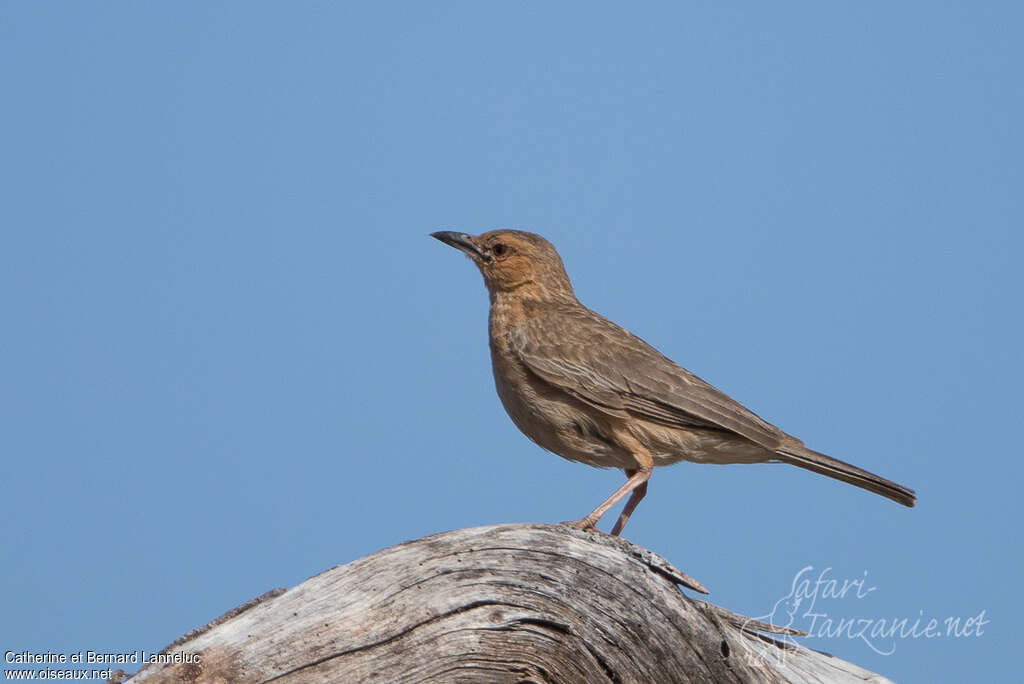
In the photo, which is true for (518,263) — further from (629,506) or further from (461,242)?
(629,506)

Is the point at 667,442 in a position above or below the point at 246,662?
above

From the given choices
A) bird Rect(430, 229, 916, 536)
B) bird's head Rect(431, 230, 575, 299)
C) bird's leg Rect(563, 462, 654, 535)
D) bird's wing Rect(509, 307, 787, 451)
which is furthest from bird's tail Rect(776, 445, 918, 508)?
bird's head Rect(431, 230, 575, 299)

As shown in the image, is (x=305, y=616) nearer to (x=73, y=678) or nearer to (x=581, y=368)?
(x=73, y=678)

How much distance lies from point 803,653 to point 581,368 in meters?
2.24

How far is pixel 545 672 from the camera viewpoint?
5574 mm

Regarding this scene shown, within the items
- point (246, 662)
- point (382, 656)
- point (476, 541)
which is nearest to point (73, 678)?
point (246, 662)

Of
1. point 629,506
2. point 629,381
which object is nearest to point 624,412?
point 629,381

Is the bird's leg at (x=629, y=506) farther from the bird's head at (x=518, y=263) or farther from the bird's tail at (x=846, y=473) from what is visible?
the bird's head at (x=518, y=263)

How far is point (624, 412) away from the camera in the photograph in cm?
723

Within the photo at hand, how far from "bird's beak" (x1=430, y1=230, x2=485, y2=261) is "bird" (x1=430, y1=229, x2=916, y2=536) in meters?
0.95

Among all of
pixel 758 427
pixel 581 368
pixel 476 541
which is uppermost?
pixel 581 368

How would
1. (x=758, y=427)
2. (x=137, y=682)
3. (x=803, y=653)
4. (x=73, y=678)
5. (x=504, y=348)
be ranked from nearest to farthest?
Answer: (x=137, y=682) → (x=73, y=678) → (x=803, y=653) → (x=758, y=427) → (x=504, y=348)

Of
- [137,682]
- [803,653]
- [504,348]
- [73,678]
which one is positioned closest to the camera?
[137,682]

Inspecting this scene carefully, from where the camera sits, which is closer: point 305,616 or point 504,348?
point 305,616
